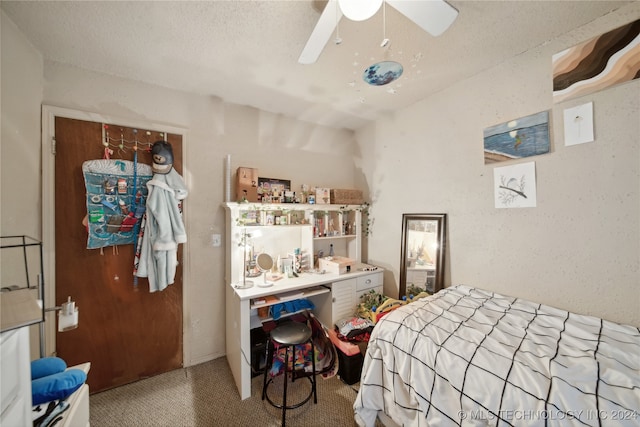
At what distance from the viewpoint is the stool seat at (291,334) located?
62.3 inches

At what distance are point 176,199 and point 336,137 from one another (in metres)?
2.02

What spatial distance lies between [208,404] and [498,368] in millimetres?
1929

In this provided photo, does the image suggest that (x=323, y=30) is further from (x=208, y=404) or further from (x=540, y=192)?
(x=208, y=404)

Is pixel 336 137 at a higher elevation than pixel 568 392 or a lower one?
higher

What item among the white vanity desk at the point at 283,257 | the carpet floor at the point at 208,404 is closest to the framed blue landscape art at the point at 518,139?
the white vanity desk at the point at 283,257

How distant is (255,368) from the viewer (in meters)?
2.01

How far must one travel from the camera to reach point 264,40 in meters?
1.50

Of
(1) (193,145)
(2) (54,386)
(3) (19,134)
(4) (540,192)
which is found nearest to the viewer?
(2) (54,386)

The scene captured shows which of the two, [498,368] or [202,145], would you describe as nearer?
[498,368]

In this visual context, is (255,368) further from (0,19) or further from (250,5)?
(0,19)

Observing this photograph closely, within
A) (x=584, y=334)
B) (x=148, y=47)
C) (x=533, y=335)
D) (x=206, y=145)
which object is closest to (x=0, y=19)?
(x=148, y=47)

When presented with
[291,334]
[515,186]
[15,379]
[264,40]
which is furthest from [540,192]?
[15,379]

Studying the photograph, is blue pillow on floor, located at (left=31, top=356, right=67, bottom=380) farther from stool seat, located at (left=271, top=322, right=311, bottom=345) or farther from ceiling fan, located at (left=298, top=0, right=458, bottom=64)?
ceiling fan, located at (left=298, top=0, right=458, bottom=64)

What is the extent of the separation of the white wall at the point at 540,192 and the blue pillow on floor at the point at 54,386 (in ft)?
8.21
